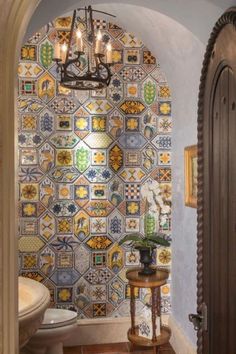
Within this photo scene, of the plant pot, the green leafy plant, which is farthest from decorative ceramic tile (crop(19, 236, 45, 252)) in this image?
the plant pot

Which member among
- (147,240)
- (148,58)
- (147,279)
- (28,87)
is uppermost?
(148,58)

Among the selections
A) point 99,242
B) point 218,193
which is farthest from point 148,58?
point 218,193

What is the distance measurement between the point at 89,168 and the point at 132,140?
48cm

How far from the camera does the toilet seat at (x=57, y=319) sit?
3.36m

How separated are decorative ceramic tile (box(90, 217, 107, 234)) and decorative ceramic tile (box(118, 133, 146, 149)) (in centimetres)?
72

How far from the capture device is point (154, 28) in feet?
11.0

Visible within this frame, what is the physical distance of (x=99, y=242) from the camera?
13.5ft

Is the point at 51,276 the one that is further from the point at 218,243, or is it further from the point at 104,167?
the point at 218,243

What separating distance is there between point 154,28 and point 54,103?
1181 mm

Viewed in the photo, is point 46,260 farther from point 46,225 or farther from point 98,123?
point 98,123

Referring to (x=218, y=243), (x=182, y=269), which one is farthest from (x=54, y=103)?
(x=218, y=243)

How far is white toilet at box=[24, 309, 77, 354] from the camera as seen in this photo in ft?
10.8

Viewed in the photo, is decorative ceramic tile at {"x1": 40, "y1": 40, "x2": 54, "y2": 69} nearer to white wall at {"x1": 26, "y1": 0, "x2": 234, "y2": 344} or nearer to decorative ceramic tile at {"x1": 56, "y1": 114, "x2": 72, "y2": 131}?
decorative ceramic tile at {"x1": 56, "y1": 114, "x2": 72, "y2": 131}

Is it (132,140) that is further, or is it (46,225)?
(132,140)
